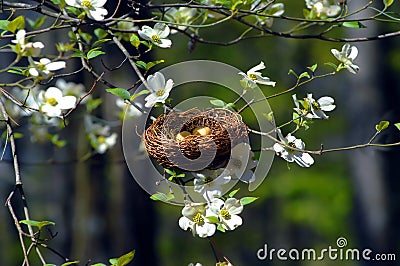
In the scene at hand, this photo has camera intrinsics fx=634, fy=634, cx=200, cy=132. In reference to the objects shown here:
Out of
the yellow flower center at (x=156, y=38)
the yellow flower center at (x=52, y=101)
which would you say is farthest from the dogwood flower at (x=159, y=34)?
the yellow flower center at (x=52, y=101)

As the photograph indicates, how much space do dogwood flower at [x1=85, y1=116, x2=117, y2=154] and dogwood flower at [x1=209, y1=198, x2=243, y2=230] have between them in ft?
3.04

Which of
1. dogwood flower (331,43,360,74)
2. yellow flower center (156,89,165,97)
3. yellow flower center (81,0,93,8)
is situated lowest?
yellow flower center (156,89,165,97)

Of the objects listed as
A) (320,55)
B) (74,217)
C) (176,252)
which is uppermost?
(320,55)

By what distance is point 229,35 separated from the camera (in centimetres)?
710

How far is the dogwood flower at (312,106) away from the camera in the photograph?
104 cm

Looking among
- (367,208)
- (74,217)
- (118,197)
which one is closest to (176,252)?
(74,217)

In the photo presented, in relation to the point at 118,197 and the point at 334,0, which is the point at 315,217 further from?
the point at 334,0

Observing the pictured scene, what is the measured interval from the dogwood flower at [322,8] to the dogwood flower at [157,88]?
47cm

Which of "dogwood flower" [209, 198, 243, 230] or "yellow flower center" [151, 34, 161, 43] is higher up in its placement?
"yellow flower center" [151, 34, 161, 43]

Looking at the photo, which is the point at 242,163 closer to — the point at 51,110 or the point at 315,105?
the point at 315,105

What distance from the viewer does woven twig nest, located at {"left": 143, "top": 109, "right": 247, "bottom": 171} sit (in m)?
1.03

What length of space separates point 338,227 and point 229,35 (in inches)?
95.1

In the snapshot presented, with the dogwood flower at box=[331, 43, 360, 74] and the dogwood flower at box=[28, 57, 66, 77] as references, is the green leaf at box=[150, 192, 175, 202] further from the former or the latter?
the dogwood flower at box=[331, 43, 360, 74]

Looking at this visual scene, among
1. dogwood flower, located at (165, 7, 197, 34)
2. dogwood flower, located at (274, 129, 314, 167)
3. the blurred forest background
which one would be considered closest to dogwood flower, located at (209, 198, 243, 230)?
dogwood flower, located at (274, 129, 314, 167)
